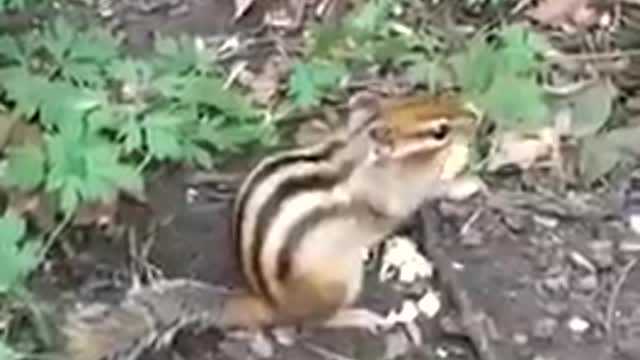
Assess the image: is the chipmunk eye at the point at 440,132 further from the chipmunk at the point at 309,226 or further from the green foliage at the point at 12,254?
the green foliage at the point at 12,254

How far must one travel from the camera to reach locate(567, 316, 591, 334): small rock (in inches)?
150

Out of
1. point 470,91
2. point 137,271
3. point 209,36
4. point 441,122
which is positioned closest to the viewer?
point 441,122

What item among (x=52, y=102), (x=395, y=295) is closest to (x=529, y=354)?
(x=395, y=295)

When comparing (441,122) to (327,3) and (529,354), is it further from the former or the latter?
(327,3)

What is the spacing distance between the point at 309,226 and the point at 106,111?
0.57 metres

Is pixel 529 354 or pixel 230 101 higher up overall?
pixel 230 101

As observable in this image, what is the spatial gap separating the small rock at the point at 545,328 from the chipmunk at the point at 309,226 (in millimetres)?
284

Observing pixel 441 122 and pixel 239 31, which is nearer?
pixel 441 122

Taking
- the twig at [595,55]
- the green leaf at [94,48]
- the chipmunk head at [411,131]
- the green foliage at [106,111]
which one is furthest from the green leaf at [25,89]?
the twig at [595,55]

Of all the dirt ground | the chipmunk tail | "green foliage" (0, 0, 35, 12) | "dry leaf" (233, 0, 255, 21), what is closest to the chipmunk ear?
the dirt ground

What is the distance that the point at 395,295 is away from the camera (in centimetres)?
390

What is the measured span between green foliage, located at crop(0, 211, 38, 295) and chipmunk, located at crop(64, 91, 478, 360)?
0.13 m

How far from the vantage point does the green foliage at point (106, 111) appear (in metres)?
3.79

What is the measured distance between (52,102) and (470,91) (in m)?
0.72
